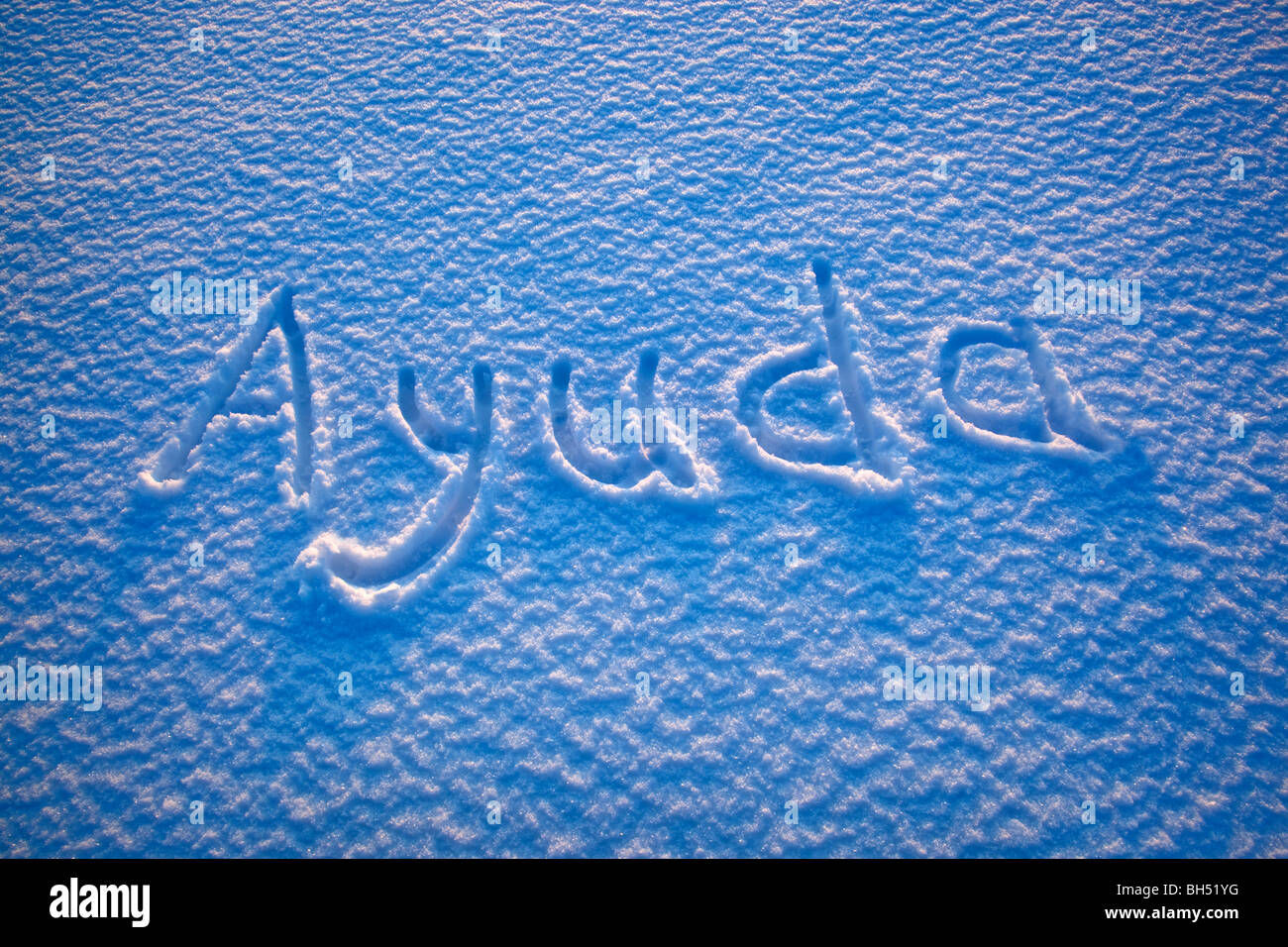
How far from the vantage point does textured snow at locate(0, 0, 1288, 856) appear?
86 centimetres

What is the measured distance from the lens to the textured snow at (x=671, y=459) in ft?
2.81

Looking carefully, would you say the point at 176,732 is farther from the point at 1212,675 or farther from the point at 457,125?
the point at 1212,675

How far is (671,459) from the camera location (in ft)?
3.37

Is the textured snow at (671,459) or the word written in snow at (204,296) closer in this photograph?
the textured snow at (671,459)

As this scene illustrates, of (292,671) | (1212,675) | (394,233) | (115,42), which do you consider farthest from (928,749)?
(115,42)
